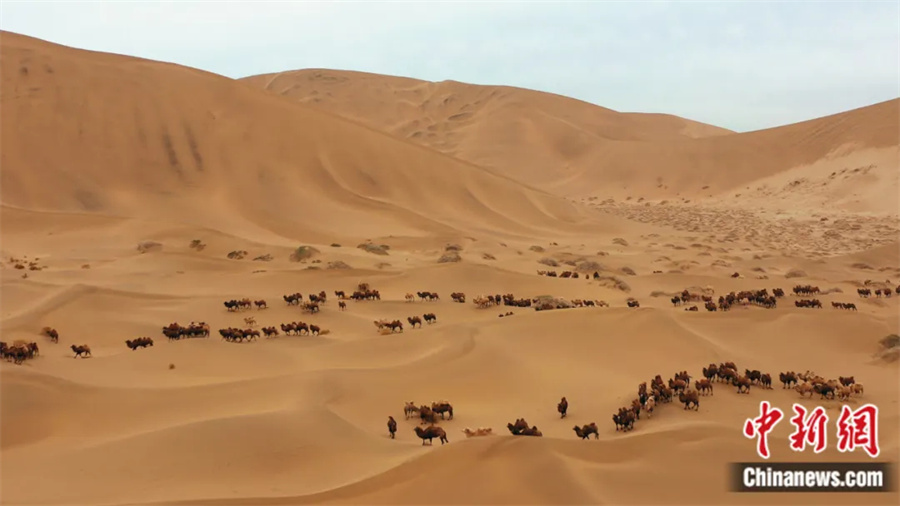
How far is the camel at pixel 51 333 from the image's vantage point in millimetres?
7535

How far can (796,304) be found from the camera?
34.4 ft

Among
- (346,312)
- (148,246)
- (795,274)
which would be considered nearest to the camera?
(346,312)

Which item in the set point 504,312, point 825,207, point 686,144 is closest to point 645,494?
point 504,312

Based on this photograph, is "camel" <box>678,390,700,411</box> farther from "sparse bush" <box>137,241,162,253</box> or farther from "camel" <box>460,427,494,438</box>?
"sparse bush" <box>137,241,162,253</box>

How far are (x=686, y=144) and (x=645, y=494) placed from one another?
4792 centimetres

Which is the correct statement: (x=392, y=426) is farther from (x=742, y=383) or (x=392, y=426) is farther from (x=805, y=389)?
(x=805, y=389)

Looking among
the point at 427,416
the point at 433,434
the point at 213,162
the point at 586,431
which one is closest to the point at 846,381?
the point at 586,431

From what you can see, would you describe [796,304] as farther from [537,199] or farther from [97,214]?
[537,199]

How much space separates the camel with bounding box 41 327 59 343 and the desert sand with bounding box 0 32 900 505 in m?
0.14

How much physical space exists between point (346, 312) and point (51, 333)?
330cm

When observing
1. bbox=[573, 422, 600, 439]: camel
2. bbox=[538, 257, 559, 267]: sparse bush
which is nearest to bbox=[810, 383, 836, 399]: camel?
bbox=[573, 422, 600, 439]: camel

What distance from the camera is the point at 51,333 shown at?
7539 millimetres

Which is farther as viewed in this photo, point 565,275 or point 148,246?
point 148,246

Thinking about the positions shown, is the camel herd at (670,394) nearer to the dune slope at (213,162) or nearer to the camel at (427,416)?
the camel at (427,416)
